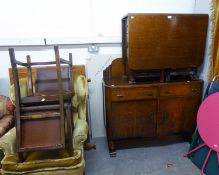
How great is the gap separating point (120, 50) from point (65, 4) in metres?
0.85

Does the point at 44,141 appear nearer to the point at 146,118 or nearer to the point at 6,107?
the point at 6,107

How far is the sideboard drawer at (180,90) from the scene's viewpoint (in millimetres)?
2084

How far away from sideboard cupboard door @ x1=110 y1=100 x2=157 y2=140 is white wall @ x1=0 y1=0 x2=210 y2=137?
529 millimetres

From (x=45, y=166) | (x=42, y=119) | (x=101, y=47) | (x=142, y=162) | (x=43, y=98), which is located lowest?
(x=142, y=162)

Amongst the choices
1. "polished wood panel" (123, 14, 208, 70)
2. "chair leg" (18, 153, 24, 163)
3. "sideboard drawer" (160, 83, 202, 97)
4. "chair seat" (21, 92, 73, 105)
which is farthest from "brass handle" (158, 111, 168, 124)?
"chair leg" (18, 153, 24, 163)

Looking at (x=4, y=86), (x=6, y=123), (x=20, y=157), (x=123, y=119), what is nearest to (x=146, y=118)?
(x=123, y=119)

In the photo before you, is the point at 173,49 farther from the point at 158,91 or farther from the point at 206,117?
the point at 206,117

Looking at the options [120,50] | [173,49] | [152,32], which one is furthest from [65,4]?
[173,49]

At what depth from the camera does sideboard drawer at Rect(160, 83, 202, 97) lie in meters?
2.08

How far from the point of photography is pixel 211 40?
6.89 feet

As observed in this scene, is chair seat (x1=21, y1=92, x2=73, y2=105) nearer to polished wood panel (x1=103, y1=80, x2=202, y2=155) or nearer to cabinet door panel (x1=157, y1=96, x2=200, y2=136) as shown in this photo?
polished wood panel (x1=103, y1=80, x2=202, y2=155)

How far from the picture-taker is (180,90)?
6.93 ft

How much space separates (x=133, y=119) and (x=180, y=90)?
0.62m

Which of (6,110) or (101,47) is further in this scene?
(101,47)
